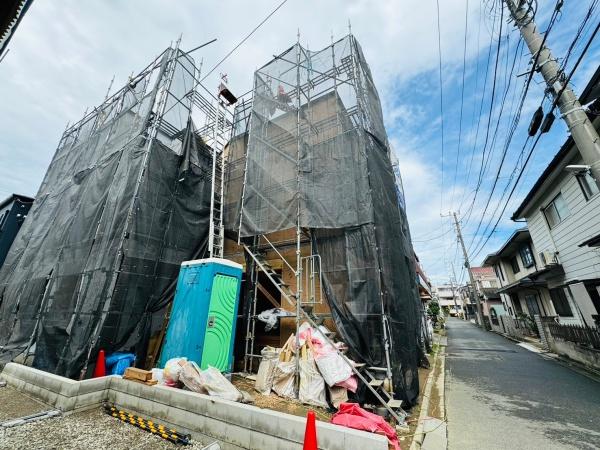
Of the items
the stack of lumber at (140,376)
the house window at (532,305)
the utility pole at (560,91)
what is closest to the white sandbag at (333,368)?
the stack of lumber at (140,376)

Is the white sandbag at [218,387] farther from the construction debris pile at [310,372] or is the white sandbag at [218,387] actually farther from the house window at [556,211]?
the house window at [556,211]

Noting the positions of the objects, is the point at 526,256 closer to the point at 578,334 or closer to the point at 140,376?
the point at 578,334

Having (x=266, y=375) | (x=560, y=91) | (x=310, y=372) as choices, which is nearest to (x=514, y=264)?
(x=560, y=91)

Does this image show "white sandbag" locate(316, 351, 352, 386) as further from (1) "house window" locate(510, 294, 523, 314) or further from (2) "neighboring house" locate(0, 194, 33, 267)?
(1) "house window" locate(510, 294, 523, 314)

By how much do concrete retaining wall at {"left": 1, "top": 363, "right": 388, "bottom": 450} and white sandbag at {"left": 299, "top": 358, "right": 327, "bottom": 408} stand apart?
165 centimetres

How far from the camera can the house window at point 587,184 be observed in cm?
827

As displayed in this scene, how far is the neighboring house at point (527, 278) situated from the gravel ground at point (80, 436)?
1442 centimetres

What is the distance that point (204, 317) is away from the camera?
5.24 m

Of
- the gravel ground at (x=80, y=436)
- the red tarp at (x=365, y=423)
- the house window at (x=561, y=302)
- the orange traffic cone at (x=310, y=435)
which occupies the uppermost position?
the house window at (x=561, y=302)

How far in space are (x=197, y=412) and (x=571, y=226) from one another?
44.7 ft

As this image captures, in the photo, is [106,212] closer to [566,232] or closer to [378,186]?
[378,186]

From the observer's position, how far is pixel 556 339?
9844 mm

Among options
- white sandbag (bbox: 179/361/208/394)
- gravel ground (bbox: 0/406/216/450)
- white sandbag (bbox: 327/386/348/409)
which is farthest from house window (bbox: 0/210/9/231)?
white sandbag (bbox: 327/386/348/409)

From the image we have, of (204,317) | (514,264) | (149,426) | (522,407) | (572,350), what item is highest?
(514,264)
